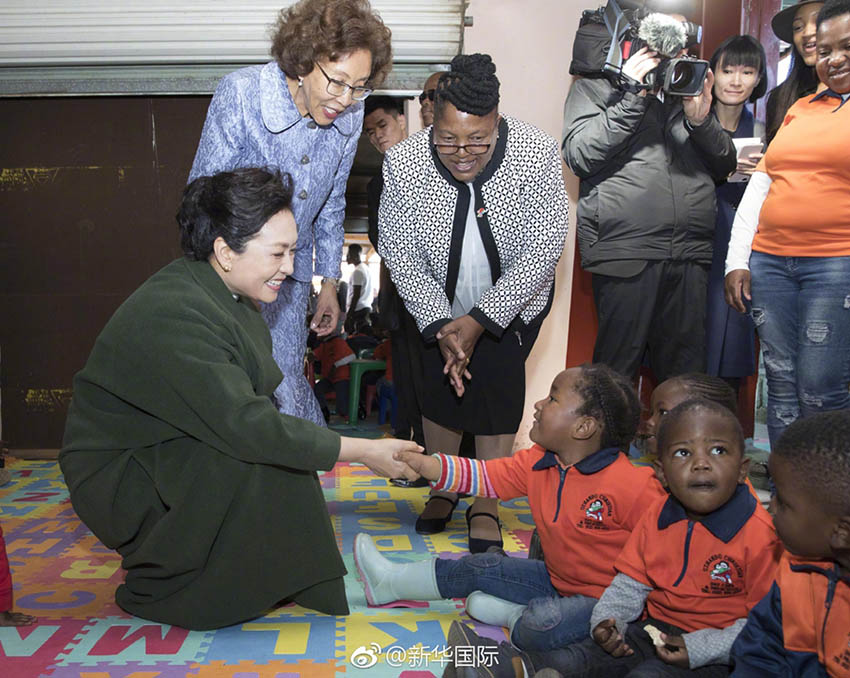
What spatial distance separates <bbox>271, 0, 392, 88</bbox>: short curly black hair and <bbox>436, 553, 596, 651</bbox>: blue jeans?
1500mm

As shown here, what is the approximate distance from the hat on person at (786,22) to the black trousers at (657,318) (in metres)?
0.97

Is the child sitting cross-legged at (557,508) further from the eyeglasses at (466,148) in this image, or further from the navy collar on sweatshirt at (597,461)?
the eyeglasses at (466,148)

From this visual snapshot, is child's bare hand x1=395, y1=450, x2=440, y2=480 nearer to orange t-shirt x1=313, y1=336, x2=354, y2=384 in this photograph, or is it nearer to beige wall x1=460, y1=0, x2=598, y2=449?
beige wall x1=460, y1=0, x2=598, y2=449

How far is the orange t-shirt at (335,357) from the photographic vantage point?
225 inches

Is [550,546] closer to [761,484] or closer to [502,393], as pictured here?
[502,393]

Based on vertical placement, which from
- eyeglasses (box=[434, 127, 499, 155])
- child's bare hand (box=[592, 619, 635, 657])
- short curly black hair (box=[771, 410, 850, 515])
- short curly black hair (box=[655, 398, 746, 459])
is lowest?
child's bare hand (box=[592, 619, 635, 657])

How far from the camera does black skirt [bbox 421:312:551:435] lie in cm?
269

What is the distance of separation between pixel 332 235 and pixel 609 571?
1476 mm

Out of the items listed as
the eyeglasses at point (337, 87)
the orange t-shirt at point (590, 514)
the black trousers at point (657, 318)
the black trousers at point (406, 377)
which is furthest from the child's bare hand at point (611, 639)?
the black trousers at point (657, 318)

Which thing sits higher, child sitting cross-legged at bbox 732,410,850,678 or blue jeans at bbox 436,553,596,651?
child sitting cross-legged at bbox 732,410,850,678

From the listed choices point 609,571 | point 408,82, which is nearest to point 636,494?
point 609,571

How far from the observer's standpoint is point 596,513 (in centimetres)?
188

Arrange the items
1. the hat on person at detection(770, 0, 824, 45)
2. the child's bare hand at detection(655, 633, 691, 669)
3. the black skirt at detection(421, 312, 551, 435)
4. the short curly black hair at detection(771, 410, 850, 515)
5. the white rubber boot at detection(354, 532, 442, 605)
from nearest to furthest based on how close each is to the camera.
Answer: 1. the short curly black hair at detection(771, 410, 850, 515)
2. the child's bare hand at detection(655, 633, 691, 669)
3. the white rubber boot at detection(354, 532, 442, 605)
4. the black skirt at detection(421, 312, 551, 435)
5. the hat on person at detection(770, 0, 824, 45)

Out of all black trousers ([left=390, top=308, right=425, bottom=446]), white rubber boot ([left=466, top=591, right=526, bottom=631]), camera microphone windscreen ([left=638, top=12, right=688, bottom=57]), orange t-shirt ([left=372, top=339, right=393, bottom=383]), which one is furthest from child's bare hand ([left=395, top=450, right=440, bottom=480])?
orange t-shirt ([left=372, top=339, right=393, bottom=383])
